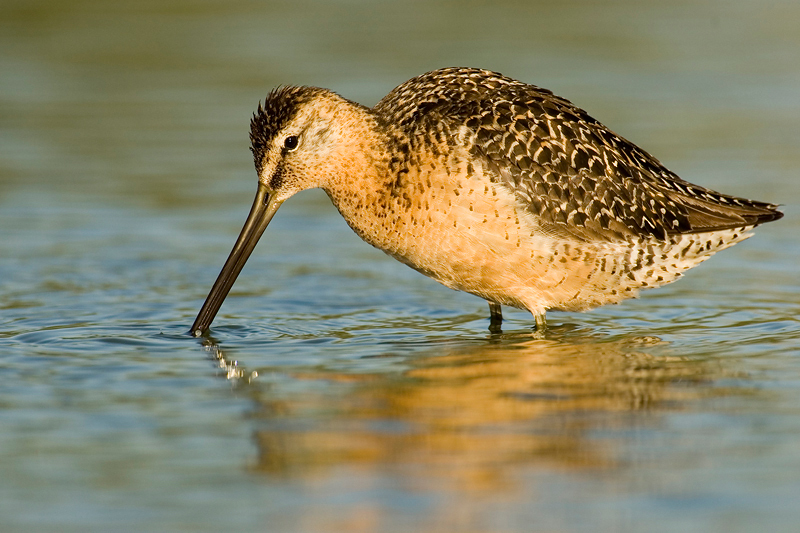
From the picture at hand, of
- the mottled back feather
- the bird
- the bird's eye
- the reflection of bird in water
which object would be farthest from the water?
the bird's eye

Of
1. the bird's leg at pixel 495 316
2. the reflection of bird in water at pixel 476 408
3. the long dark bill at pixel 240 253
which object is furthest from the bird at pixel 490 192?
the reflection of bird in water at pixel 476 408

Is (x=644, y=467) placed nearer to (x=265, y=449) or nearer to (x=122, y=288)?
(x=265, y=449)

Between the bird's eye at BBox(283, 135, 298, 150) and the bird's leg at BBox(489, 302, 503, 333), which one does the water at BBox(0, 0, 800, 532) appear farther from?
the bird's eye at BBox(283, 135, 298, 150)

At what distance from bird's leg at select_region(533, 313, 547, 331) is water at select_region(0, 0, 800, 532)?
74mm

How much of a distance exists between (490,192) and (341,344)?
1033mm

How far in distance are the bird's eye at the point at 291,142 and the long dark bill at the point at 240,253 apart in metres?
0.26

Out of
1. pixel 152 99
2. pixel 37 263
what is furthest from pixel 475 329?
pixel 152 99

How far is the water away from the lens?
4152 mm

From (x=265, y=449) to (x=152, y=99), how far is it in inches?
327

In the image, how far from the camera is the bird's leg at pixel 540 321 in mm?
6652

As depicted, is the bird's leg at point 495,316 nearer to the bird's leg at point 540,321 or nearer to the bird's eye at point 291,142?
the bird's leg at point 540,321

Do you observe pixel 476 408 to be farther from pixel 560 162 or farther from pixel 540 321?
pixel 560 162

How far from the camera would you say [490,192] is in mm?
6156

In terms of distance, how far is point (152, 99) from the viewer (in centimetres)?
1238
